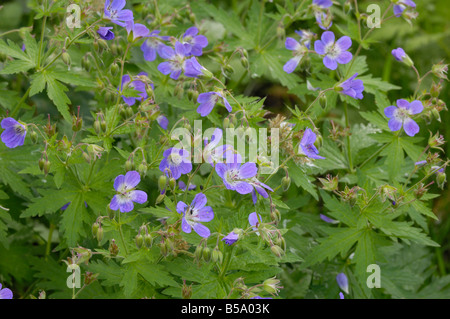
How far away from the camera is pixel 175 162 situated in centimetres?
220

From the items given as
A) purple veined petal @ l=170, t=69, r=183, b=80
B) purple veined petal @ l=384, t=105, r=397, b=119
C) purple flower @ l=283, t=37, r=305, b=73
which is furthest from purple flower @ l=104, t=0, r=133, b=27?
purple veined petal @ l=384, t=105, r=397, b=119

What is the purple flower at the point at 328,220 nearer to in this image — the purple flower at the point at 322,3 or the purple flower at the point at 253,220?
the purple flower at the point at 253,220

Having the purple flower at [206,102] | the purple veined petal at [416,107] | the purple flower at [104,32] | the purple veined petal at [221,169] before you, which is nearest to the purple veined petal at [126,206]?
the purple veined petal at [221,169]

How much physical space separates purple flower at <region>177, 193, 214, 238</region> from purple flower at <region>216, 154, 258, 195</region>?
115mm

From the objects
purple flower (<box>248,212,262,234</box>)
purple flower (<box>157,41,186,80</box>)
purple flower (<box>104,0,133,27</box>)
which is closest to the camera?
purple flower (<box>248,212,262,234</box>)

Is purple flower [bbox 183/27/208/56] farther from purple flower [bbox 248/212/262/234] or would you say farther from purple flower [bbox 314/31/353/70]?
purple flower [bbox 248/212/262/234]

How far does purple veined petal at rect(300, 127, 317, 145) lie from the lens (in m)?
2.28

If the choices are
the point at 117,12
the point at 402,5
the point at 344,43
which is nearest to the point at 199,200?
the point at 117,12

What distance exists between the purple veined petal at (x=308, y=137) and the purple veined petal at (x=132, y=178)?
25.7 inches

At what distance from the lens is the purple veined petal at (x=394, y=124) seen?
2635 mm

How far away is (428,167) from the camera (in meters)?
2.56
